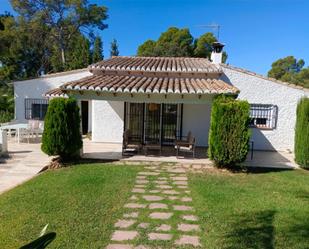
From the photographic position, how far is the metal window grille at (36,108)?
17.7 metres

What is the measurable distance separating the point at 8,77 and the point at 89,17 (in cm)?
1238

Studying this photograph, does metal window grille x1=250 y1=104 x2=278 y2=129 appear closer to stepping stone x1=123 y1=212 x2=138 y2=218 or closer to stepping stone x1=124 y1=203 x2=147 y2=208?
stepping stone x1=124 y1=203 x2=147 y2=208

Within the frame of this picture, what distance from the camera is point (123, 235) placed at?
17.1 ft

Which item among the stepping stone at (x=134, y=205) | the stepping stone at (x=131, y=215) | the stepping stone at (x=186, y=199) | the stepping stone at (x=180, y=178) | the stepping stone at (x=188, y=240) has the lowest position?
the stepping stone at (x=131, y=215)

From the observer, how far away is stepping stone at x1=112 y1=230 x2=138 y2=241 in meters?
5.11

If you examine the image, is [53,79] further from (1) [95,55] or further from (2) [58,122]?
(1) [95,55]

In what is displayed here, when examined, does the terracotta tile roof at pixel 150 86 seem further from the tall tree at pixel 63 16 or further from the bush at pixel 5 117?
the tall tree at pixel 63 16

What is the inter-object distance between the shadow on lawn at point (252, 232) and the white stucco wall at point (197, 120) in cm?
905

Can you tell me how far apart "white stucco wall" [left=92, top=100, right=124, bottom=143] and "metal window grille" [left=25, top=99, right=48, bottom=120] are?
13.0 feet

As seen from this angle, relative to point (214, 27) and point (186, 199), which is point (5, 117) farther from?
point (186, 199)

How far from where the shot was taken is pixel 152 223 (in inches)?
227

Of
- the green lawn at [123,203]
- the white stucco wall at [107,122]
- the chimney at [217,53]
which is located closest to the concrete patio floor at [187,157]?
the white stucco wall at [107,122]

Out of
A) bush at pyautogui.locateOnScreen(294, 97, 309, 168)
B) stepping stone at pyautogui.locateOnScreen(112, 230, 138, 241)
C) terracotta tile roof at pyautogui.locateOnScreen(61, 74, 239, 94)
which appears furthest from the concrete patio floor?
stepping stone at pyautogui.locateOnScreen(112, 230, 138, 241)

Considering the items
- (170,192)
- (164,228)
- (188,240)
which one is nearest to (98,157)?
(170,192)
